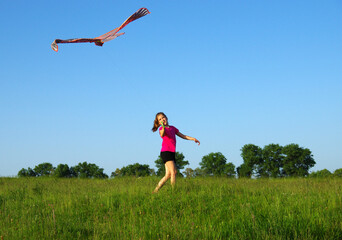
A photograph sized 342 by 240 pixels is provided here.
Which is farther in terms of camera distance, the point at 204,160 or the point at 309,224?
the point at 204,160

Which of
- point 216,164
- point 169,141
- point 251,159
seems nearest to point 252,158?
point 251,159

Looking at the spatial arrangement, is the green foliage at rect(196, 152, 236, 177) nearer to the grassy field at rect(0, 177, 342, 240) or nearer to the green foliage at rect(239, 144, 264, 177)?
the green foliage at rect(239, 144, 264, 177)

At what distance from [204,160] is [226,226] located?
30837mm

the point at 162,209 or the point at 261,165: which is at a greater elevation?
the point at 261,165

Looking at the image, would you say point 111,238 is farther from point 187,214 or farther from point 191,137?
point 191,137

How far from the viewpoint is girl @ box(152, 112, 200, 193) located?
7.93 meters

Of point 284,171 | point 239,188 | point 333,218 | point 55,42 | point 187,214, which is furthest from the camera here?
point 284,171

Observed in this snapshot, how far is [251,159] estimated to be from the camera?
1341 inches

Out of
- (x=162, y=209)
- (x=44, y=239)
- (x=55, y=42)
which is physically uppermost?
(x=55, y=42)

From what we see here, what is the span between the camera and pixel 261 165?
33.6 metres

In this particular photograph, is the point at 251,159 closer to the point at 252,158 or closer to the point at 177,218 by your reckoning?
the point at 252,158

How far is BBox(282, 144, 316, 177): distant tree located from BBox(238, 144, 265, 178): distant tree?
2599 millimetres

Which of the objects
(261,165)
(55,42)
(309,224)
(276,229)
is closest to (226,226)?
(276,229)

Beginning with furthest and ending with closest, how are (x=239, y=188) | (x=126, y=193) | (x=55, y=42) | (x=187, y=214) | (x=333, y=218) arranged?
(x=239, y=188), (x=126, y=193), (x=55, y=42), (x=187, y=214), (x=333, y=218)
